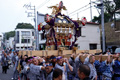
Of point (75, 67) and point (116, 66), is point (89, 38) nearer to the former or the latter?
point (116, 66)

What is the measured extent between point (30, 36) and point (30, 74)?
137 ft

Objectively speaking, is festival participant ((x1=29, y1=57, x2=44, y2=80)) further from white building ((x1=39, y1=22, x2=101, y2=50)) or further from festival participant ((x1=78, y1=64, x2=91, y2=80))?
white building ((x1=39, y1=22, x2=101, y2=50))

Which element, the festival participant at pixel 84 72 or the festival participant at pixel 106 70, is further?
the festival participant at pixel 106 70

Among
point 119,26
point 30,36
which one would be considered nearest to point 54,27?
point 119,26

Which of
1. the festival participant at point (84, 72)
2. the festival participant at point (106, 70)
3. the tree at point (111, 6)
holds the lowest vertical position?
the festival participant at point (106, 70)

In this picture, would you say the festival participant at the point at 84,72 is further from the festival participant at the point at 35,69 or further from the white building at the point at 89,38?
the white building at the point at 89,38

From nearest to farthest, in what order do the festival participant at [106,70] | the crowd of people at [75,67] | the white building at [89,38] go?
the crowd of people at [75,67]
the festival participant at [106,70]
the white building at [89,38]

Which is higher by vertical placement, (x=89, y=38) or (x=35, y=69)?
(x=89, y=38)

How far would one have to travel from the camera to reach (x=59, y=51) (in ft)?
21.8

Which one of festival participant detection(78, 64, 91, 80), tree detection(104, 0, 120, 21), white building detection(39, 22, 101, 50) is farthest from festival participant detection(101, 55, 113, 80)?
tree detection(104, 0, 120, 21)

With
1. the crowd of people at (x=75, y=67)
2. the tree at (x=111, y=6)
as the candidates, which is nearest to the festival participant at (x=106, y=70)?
the crowd of people at (x=75, y=67)

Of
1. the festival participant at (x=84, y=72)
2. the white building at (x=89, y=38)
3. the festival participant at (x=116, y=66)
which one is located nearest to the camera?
the festival participant at (x=84, y=72)

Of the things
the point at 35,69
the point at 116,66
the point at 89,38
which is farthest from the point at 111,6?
the point at 35,69

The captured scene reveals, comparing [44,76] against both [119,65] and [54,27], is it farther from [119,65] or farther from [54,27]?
[54,27]
